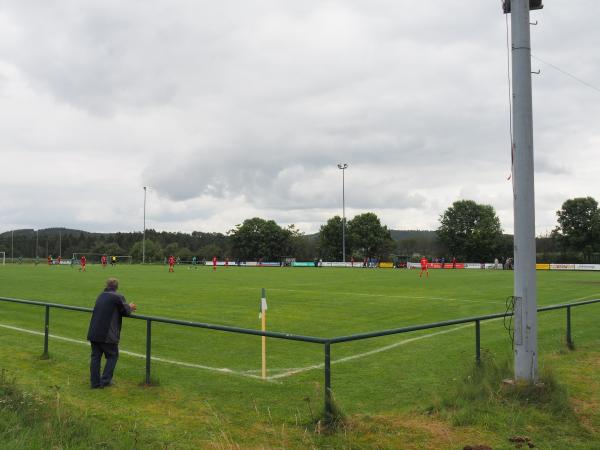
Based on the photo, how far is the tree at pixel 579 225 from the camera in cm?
8938

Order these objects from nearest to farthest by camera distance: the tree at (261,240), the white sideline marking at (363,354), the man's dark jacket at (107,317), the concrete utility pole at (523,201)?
the concrete utility pole at (523,201) → the man's dark jacket at (107,317) → the white sideline marking at (363,354) → the tree at (261,240)

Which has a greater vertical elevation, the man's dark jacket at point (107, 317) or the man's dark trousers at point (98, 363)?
the man's dark jacket at point (107, 317)

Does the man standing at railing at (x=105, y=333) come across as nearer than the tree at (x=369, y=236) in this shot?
Yes

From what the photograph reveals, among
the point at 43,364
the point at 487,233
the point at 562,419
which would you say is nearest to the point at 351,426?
the point at 562,419

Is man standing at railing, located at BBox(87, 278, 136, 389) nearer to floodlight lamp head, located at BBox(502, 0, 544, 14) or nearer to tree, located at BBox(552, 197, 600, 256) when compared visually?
floodlight lamp head, located at BBox(502, 0, 544, 14)

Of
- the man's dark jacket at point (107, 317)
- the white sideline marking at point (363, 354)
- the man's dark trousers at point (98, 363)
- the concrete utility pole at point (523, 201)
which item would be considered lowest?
the white sideline marking at point (363, 354)

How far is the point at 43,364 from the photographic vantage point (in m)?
9.84

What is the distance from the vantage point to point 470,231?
10600 cm

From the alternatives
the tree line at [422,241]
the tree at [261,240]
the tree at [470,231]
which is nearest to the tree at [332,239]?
the tree line at [422,241]

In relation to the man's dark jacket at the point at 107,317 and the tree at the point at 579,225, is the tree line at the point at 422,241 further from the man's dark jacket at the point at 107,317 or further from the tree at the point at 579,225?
the man's dark jacket at the point at 107,317

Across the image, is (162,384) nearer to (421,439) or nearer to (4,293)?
(421,439)

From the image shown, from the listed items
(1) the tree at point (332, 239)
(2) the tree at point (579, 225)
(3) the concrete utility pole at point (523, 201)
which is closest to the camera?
(3) the concrete utility pole at point (523, 201)

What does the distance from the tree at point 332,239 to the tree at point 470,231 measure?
20.6 meters

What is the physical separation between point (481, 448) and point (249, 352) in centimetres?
669
